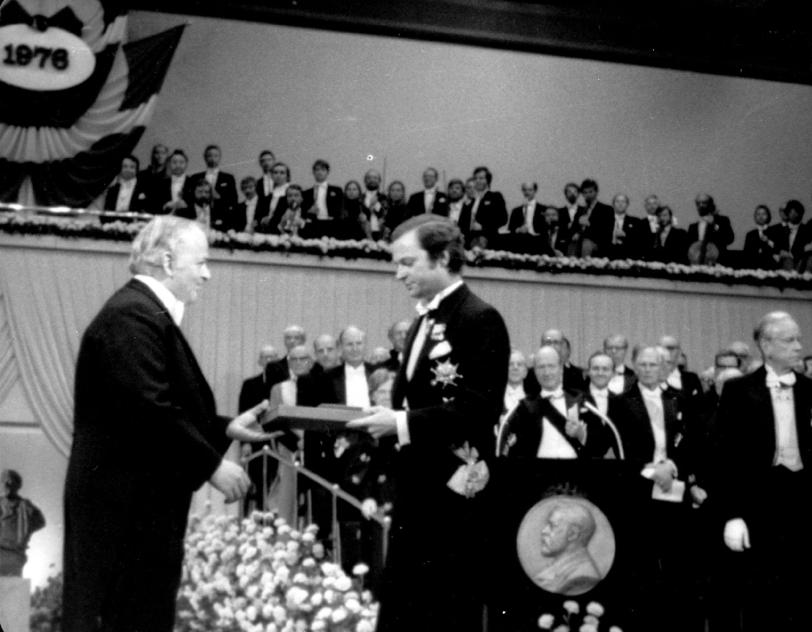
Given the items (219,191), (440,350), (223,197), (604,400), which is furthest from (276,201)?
(440,350)

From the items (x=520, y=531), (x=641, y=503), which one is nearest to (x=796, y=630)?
(x=641, y=503)

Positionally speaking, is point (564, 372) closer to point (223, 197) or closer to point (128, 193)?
point (223, 197)

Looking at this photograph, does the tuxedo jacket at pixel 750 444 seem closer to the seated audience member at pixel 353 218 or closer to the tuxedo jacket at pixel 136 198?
the seated audience member at pixel 353 218

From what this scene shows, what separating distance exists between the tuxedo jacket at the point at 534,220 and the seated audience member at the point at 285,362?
3.94m

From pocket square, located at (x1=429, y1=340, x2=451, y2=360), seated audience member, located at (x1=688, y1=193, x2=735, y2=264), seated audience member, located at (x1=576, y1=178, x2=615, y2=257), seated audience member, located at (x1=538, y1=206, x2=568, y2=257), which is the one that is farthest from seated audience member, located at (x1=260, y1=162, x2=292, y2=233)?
pocket square, located at (x1=429, y1=340, x2=451, y2=360)

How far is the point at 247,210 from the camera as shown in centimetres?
1291

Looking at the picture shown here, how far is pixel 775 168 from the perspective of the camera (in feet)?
56.5

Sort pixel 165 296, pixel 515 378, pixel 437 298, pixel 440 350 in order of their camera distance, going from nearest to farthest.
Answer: pixel 165 296 → pixel 440 350 → pixel 437 298 → pixel 515 378

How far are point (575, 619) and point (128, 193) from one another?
28.5ft

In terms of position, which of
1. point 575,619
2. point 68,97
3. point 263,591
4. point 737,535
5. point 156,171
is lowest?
point 575,619

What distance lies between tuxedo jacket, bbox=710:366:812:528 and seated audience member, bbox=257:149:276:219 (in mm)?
7761

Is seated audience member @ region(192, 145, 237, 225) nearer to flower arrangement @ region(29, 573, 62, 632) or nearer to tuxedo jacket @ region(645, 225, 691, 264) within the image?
tuxedo jacket @ region(645, 225, 691, 264)

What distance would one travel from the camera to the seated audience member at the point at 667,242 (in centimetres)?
1323

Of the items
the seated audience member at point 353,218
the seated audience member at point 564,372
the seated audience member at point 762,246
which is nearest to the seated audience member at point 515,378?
the seated audience member at point 564,372
